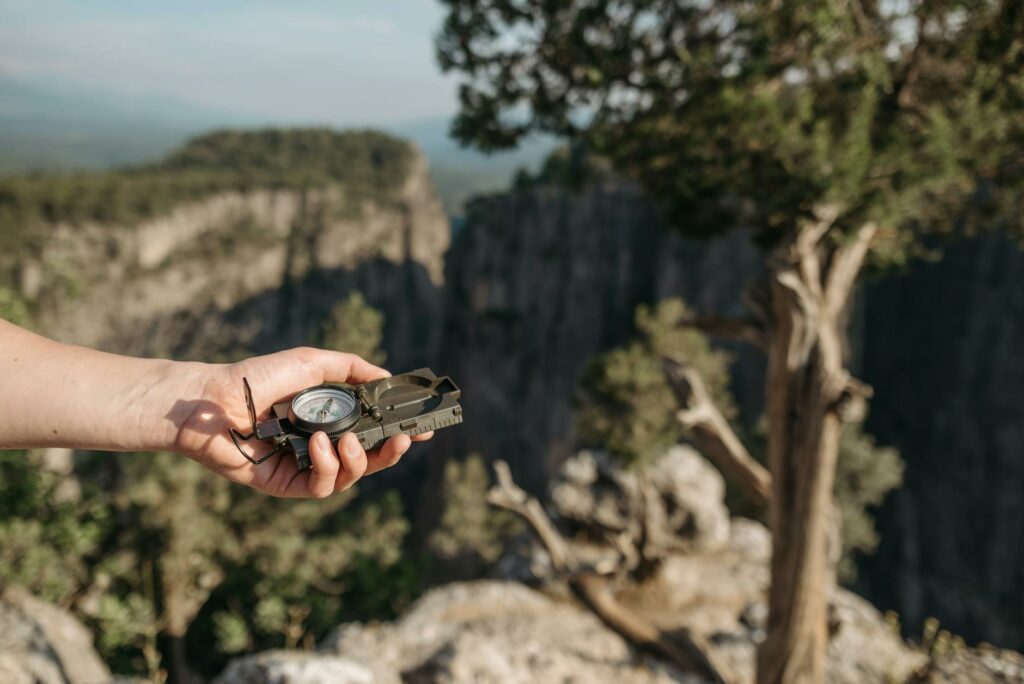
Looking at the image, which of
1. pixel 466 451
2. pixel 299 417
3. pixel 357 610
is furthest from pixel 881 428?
pixel 299 417

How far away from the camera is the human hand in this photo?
9.87 ft

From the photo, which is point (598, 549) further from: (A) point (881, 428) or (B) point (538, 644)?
(A) point (881, 428)

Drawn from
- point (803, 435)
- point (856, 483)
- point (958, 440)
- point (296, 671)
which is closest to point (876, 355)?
point (958, 440)

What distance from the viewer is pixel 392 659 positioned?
9.93 metres

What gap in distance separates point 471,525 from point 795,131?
3187cm

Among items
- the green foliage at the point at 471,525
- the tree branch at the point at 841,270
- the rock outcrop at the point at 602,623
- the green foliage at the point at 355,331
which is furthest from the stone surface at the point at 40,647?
the green foliage at the point at 471,525

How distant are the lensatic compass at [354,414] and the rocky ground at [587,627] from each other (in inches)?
165

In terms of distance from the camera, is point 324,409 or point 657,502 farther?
point 657,502

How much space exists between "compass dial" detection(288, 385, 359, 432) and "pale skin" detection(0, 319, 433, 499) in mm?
84

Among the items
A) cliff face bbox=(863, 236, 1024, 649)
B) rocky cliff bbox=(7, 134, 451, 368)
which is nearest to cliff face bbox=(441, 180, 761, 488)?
rocky cliff bbox=(7, 134, 451, 368)

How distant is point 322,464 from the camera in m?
2.92

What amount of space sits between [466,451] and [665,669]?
5846cm

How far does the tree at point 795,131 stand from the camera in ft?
21.3

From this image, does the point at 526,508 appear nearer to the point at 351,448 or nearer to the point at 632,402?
the point at 632,402
